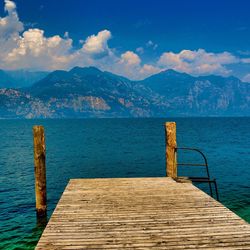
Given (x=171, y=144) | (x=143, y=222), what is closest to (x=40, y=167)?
(x=171, y=144)

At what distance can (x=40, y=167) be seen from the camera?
13.3 metres

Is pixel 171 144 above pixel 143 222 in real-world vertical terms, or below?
above

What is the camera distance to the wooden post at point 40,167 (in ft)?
42.9

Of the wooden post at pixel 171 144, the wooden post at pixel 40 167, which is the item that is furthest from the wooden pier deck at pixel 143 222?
the wooden post at pixel 171 144

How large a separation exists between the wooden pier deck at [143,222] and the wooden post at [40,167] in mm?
2093

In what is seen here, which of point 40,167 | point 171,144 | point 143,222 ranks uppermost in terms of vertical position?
point 171,144

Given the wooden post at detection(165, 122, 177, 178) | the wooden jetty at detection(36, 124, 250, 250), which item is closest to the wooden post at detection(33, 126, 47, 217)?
the wooden jetty at detection(36, 124, 250, 250)

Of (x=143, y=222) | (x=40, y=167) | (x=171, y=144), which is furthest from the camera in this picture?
(x=171, y=144)

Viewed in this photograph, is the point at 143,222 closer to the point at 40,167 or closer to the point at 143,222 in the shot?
the point at 143,222

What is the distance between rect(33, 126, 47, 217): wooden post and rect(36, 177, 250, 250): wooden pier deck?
6.87ft

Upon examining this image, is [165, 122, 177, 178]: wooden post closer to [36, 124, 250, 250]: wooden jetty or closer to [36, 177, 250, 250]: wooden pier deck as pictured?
[36, 124, 250, 250]: wooden jetty

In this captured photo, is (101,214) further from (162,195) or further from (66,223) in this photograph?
(162,195)

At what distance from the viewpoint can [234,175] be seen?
Answer: 2994cm

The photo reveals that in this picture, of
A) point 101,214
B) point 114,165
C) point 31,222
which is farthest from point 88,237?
point 114,165
